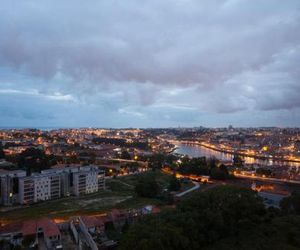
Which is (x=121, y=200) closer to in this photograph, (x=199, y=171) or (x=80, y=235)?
(x=80, y=235)

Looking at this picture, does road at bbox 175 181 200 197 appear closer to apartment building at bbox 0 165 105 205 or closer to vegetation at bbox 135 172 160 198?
vegetation at bbox 135 172 160 198

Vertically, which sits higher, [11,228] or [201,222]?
[201,222]

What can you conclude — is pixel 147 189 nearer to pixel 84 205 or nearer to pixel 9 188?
pixel 84 205

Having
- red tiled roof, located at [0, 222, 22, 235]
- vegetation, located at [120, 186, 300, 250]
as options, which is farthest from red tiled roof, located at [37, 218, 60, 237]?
vegetation, located at [120, 186, 300, 250]

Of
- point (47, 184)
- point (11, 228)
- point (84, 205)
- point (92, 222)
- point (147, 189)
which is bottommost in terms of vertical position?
point (84, 205)

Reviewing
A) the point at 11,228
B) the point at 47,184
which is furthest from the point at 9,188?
the point at 11,228
